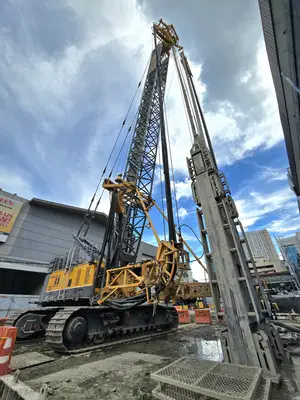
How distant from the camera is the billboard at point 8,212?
20203 mm

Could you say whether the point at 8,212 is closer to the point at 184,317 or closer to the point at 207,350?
the point at 184,317

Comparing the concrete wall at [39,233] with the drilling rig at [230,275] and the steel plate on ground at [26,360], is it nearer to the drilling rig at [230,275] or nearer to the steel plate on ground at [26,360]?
the steel plate on ground at [26,360]

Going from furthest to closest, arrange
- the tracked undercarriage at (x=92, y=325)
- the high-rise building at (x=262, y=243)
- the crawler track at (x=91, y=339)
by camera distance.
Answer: the high-rise building at (x=262, y=243) < the tracked undercarriage at (x=92, y=325) < the crawler track at (x=91, y=339)

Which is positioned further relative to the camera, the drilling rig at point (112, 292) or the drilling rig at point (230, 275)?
the drilling rig at point (112, 292)

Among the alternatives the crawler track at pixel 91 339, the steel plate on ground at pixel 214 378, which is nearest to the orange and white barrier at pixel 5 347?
the crawler track at pixel 91 339

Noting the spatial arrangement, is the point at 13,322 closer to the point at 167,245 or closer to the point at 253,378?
the point at 167,245

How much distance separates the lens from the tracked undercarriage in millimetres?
5418

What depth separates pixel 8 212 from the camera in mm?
20875

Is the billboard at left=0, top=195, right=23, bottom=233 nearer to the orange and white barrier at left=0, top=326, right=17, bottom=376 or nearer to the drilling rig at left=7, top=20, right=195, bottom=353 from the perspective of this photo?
the drilling rig at left=7, top=20, right=195, bottom=353

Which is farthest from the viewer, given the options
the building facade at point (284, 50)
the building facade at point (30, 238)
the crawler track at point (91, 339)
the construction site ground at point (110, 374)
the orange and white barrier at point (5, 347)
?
the building facade at point (30, 238)

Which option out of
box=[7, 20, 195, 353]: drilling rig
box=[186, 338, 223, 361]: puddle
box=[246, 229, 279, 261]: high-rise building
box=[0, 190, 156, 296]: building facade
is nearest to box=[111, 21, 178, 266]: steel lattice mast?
box=[7, 20, 195, 353]: drilling rig

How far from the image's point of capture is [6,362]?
3387 millimetres

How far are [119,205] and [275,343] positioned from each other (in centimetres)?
744

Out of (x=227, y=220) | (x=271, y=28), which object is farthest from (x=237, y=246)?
(x=271, y=28)
